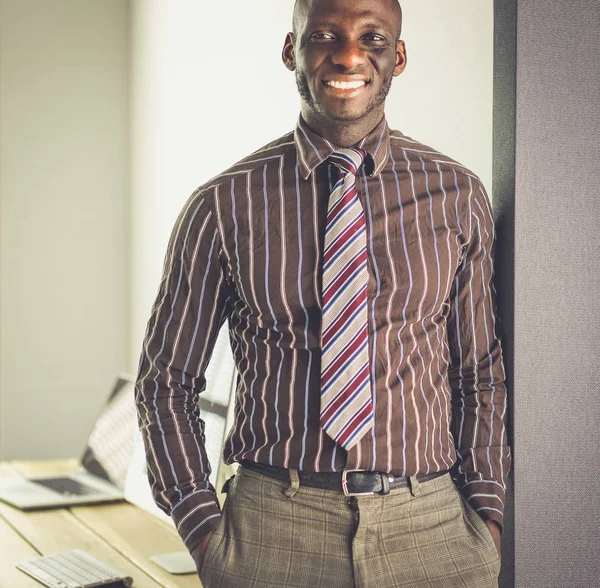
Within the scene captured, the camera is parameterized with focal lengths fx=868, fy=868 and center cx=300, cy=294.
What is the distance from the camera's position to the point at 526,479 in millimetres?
1454

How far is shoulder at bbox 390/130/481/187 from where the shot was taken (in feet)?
4.55

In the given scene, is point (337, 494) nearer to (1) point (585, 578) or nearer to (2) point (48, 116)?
(1) point (585, 578)

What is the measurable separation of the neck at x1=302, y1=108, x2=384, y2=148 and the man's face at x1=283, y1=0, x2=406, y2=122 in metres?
0.01

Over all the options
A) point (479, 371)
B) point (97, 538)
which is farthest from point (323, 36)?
point (97, 538)

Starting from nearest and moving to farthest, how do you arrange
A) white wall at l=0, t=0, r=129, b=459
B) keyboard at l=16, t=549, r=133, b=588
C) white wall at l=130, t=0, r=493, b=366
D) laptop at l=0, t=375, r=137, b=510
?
1. white wall at l=130, t=0, r=493, b=366
2. keyboard at l=16, t=549, r=133, b=588
3. laptop at l=0, t=375, r=137, b=510
4. white wall at l=0, t=0, r=129, b=459

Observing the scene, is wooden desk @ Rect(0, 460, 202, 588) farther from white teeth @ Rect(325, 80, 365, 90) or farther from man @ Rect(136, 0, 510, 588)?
white teeth @ Rect(325, 80, 365, 90)

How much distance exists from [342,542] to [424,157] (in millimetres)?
614

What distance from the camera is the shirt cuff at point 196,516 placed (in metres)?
1.32

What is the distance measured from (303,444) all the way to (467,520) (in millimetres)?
307

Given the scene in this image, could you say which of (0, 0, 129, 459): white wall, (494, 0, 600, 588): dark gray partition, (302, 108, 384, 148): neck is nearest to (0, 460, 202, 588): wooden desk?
(494, 0, 600, 588): dark gray partition

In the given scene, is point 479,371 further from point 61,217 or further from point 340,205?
point 61,217

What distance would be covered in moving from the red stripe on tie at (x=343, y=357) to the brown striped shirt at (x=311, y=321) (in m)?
0.02

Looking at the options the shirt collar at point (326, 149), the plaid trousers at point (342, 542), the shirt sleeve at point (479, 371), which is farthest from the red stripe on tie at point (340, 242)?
the plaid trousers at point (342, 542)

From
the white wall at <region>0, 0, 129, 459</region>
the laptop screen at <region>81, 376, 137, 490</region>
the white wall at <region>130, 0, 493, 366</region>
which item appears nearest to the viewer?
the white wall at <region>130, 0, 493, 366</region>
